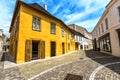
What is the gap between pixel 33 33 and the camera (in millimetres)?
11547

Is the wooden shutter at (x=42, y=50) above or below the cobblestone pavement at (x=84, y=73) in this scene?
above

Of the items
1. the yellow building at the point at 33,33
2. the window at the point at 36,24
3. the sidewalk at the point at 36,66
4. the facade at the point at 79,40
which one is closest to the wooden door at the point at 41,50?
the yellow building at the point at 33,33

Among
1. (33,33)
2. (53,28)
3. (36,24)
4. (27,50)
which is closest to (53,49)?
(53,28)

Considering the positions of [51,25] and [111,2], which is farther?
[51,25]

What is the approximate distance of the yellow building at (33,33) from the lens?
1024 cm

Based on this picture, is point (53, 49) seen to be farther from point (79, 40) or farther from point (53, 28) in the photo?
point (79, 40)

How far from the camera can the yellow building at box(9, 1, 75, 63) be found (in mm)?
10242

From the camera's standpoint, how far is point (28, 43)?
35.0 ft

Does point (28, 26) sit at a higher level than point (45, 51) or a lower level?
higher

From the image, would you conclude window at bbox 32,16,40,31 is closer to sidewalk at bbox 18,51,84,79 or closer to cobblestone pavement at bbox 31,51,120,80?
sidewalk at bbox 18,51,84,79

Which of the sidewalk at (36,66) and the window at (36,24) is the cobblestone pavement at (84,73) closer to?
the sidewalk at (36,66)

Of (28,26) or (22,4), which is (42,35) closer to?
(28,26)

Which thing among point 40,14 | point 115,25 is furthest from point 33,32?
point 115,25

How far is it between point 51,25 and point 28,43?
219 inches
